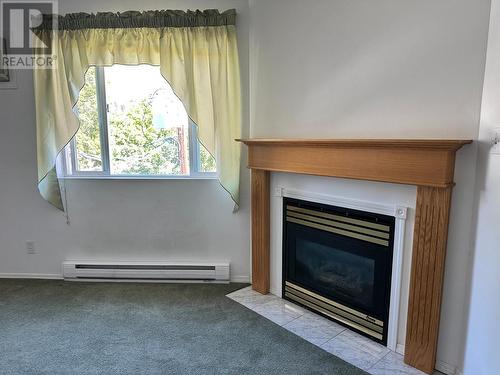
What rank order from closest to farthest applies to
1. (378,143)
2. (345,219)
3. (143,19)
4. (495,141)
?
(495,141) → (378,143) → (345,219) → (143,19)

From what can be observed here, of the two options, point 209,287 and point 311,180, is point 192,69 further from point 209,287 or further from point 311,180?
point 209,287

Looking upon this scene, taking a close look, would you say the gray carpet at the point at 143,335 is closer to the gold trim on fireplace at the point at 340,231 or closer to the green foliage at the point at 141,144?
the gold trim on fireplace at the point at 340,231

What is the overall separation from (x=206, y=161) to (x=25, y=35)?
5.90 ft

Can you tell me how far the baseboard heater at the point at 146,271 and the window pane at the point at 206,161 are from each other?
0.84m

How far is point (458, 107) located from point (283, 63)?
48.4 inches

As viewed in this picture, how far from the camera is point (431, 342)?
72.2 inches

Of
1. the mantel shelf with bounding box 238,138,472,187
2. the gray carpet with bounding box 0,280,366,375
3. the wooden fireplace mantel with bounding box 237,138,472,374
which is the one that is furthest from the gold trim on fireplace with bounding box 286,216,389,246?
the gray carpet with bounding box 0,280,366,375

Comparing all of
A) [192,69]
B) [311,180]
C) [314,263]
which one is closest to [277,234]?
[314,263]

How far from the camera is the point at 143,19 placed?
8.64 feet

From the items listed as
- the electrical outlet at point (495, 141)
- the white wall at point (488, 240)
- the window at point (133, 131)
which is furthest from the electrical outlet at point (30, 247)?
the electrical outlet at point (495, 141)

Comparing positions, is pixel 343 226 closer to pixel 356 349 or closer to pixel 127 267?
pixel 356 349

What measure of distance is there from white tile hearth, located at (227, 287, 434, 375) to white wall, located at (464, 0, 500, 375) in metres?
0.44

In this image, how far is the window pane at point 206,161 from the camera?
9.63 feet

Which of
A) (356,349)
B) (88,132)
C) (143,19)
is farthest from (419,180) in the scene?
(88,132)
